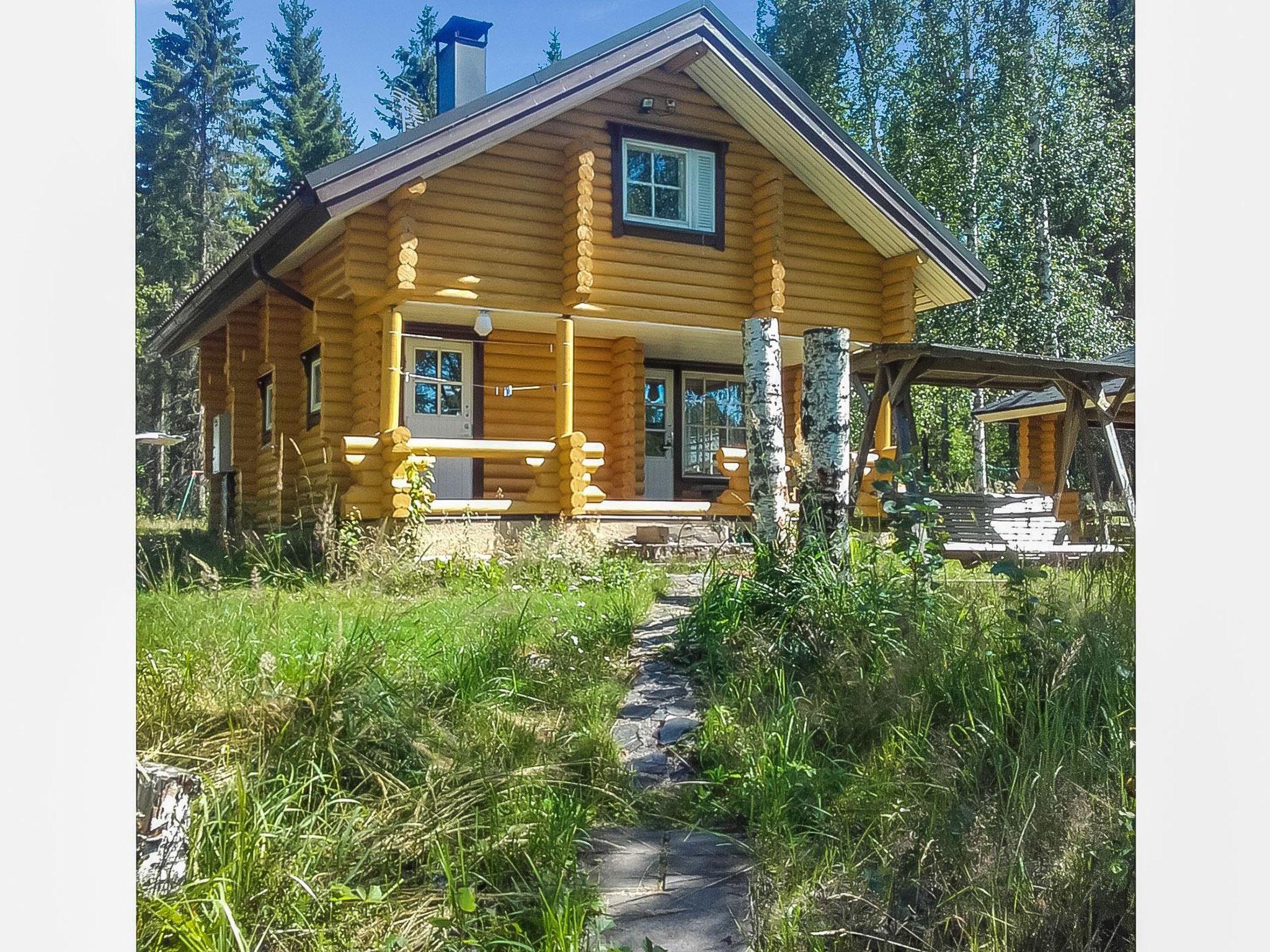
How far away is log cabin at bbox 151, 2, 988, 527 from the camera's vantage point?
309 inches

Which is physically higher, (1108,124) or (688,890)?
(1108,124)

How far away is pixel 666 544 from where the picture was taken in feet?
26.9

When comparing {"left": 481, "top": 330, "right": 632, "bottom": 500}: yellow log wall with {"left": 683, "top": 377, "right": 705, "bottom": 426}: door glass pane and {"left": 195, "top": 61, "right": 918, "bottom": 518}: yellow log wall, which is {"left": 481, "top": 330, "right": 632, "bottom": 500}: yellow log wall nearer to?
{"left": 195, "top": 61, "right": 918, "bottom": 518}: yellow log wall

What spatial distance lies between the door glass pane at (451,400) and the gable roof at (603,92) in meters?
1.81

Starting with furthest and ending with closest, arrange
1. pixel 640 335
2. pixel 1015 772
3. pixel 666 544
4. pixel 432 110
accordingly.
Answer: pixel 640 335 < pixel 432 110 < pixel 666 544 < pixel 1015 772

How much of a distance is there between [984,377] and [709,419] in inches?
178

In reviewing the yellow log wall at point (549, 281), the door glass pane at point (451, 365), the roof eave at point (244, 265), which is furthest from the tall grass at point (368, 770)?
the door glass pane at point (451, 365)

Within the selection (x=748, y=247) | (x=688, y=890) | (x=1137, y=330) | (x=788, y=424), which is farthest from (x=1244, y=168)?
(x=788, y=424)

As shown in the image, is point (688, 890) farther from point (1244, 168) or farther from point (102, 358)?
point (1244, 168)

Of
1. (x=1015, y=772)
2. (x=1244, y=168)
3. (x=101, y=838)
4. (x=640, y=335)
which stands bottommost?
(x=1015, y=772)

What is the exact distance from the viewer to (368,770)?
8.55ft

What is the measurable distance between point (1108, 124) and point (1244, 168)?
633 centimetres

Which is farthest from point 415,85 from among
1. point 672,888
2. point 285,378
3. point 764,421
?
point 672,888

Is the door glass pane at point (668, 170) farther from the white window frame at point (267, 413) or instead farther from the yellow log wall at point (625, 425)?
the white window frame at point (267, 413)
